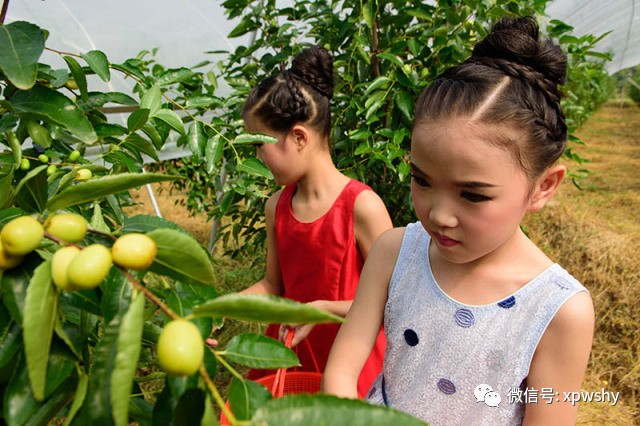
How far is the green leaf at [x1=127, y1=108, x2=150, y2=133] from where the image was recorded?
3.24 feet

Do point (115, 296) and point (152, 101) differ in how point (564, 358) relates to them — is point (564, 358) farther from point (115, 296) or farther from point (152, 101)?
Answer: point (152, 101)

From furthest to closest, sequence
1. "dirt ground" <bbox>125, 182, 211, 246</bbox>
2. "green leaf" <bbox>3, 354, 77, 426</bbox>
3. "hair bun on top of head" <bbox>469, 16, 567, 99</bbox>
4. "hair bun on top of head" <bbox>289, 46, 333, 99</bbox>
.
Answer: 1. "dirt ground" <bbox>125, 182, 211, 246</bbox>
2. "hair bun on top of head" <bbox>289, 46, 333, 99</bbox>
3. "hair bun on top of head" <bbox>469, 16, 567, 99</bbox>
4. "green leaf" <bbox>3, 354, 77, 426</bbox>

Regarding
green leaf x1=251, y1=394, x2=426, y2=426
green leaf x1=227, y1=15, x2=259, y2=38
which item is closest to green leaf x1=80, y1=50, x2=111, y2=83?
green leaf x1=251, y1=394, x2=426, y2=426

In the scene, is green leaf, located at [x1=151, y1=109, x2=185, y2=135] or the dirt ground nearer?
green leaf, located at [x1=151, y1=109, x2=185, y2=135]

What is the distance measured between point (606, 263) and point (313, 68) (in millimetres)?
2714

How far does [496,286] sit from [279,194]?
1.03m

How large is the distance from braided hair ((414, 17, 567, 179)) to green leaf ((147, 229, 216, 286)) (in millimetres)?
572

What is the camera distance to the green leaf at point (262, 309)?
1.28 feet

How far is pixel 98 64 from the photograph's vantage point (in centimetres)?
107

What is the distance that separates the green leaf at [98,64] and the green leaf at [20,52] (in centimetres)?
29

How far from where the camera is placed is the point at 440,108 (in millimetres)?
894

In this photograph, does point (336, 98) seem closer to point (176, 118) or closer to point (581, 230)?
point (176, 118)

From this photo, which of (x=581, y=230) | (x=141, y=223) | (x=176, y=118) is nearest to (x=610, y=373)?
(x=581, y=230)

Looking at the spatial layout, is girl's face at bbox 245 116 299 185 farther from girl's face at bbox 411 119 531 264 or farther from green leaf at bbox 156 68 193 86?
girl's face at bbox 411 119 531 264
